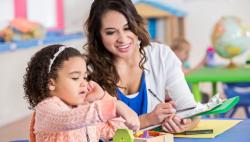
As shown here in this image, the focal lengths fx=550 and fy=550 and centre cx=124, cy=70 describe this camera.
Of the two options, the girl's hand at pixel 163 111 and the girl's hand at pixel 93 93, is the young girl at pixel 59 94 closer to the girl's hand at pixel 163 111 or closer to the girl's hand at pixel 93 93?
the girl's hand at pixel 93 93

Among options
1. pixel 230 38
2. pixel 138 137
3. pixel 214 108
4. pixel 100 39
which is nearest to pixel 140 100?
pixel 100 39

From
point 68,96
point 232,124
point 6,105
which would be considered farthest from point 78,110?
point 6,105

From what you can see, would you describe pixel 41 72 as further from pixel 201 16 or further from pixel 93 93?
pixel 201 16

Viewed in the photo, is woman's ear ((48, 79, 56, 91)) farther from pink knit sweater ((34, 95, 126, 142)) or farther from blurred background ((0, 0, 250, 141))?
blurred background ((0, 0, 250, 141))

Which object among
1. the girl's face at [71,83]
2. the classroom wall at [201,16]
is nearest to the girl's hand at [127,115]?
the girl's face at [71,83]

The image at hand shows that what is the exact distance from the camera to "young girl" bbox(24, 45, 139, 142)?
1.39 meters

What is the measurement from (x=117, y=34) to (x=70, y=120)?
0.67 m

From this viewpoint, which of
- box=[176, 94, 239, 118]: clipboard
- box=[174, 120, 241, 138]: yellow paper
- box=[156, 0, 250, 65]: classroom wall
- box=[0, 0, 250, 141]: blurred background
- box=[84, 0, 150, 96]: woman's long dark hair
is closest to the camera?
box=[176, 94, 239, 118]: clipboard

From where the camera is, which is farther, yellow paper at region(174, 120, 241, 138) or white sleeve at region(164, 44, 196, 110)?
white sleeve at region(164, 44, 196, 110)

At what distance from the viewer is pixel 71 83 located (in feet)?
4.76

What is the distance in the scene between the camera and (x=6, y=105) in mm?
4762

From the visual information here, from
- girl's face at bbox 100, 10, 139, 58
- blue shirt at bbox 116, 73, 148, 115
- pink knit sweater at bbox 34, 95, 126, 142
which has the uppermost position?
girl's face at bbox 100, 10, 139, 58

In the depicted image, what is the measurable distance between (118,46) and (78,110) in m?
0.67

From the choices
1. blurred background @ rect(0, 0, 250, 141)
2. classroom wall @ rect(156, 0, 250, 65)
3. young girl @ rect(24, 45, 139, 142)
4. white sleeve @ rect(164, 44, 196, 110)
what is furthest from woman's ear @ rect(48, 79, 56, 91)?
classroom wall @ rect(156, 0, 250, 65)
